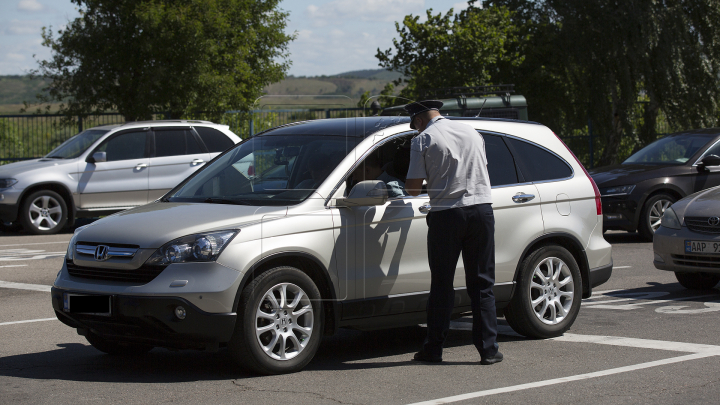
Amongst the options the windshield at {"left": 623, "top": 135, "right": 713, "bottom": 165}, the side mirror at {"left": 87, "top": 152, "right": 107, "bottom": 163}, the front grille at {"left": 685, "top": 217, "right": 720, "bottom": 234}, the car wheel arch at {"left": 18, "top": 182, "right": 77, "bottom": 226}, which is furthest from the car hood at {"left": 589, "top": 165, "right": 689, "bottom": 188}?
the car wheel arch at {"left": 18, "top": 182, "right": 77, "bottom": 226}

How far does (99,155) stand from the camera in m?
15.0

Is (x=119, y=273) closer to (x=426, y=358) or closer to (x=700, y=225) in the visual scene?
(x=426, y=358)

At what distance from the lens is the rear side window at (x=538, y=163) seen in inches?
263

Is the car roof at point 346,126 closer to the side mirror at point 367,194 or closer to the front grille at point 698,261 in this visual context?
the side mirror at point 367,194

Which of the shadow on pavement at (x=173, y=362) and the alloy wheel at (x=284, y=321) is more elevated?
the alloy wheel at (x=284, y=321)

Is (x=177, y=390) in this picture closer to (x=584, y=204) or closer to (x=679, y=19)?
(x=584, y=204)

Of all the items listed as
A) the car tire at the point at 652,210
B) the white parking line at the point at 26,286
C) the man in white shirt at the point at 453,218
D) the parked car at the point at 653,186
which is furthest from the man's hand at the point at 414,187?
the car tire at the point at 652,210

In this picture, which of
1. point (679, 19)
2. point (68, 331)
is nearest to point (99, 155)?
point (68, 331)

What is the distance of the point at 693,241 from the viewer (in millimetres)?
8461

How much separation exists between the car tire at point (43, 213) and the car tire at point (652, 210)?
10.0 metres

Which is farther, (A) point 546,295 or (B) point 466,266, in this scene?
(A) point 546,295

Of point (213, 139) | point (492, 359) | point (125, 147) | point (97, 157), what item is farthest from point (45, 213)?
point (492, 359)

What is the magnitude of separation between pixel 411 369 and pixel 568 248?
2.00 m

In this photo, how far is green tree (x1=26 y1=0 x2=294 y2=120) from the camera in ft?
65.6
